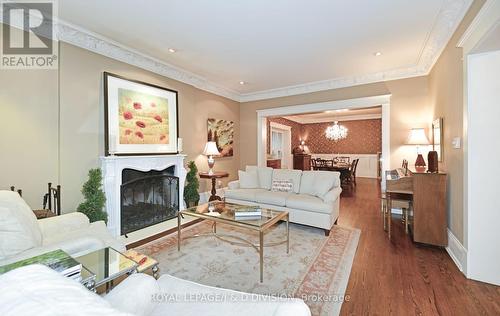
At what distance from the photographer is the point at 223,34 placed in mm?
2992

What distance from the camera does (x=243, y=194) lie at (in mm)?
4039

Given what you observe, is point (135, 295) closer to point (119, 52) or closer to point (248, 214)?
point (248, 214)

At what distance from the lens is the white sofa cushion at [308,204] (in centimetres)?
328

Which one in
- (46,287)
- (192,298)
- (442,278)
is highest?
(46,287)

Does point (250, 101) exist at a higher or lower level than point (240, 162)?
higher

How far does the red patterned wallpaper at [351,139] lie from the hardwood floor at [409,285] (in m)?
6.88

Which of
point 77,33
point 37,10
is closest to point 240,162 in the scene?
point 77,33

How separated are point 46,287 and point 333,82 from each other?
5.18 metres

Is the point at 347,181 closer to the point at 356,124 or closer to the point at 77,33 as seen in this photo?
the point at 356,124

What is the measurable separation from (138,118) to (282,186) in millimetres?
2656

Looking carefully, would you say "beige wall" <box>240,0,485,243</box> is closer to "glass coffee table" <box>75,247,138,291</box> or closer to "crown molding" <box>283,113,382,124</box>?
"glass coffee table" <box>75,247,138,291</box>

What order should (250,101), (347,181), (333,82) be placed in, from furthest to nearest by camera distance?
(347,181)
(250,101)
(333,82)

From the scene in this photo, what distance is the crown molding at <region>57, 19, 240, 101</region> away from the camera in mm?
2852

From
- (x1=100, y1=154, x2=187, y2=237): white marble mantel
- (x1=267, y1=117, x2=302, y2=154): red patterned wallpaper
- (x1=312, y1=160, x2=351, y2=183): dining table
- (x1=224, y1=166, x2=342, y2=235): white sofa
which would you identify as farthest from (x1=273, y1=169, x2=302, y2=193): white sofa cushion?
(x1=267, y1=117, x2=302, y2=154): red patterned wallpaper
